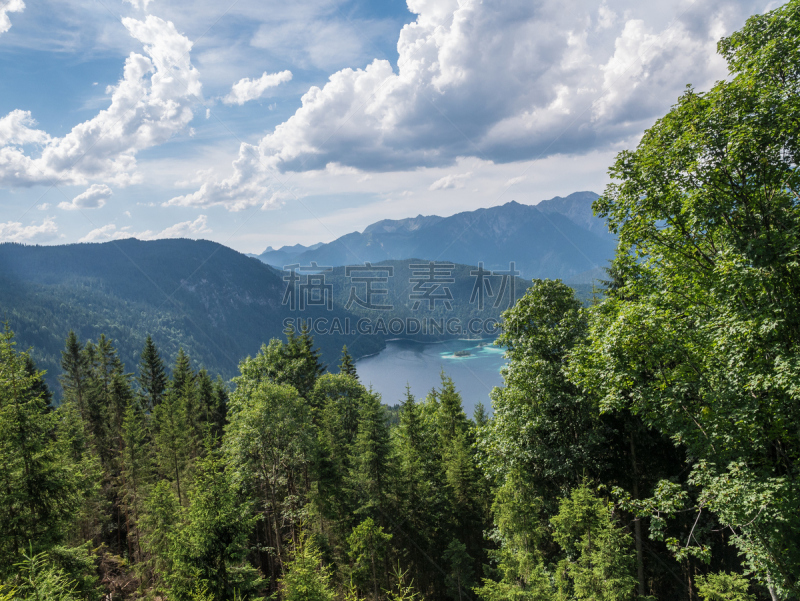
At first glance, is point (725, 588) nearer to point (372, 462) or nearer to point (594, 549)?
point (594, 549)

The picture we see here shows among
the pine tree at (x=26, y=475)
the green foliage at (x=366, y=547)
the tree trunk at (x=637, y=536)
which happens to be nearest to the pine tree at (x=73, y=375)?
the pine tree at (x=26, y=475)

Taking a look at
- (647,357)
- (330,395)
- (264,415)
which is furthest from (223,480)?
(330,395)

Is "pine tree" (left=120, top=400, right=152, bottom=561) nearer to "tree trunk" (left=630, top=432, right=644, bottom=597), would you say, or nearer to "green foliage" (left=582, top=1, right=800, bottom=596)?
"tree trunk" (left=630, top=432, right=644, bottom=597)

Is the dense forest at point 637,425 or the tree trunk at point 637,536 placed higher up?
the dense forest at point 637,425

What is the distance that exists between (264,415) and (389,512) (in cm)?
→ 953

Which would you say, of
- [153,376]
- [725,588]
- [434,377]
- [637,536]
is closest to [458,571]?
[637,536]

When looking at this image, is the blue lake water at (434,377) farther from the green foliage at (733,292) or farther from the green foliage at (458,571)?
the green foliage at (733,292)

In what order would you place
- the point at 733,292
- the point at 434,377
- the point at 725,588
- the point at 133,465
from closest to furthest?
1. the point at 733,292
2. the point at 725,588
3. the point at 133,465
4. the point at 434,377

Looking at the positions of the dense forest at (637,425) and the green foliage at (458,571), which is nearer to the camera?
the dense forest at (637,425)

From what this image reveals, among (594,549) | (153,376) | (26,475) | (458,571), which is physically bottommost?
(458,571)

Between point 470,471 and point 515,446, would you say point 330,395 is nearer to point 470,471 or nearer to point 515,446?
point 470,471

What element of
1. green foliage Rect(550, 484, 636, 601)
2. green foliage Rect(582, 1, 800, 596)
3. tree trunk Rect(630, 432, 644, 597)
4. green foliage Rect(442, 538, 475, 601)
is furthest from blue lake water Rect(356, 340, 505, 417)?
green foliage Rect(582, 1, 800, 596)

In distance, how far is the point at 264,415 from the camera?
2053 centimetres

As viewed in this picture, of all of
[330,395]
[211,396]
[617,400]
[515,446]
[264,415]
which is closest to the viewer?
[617,400]
